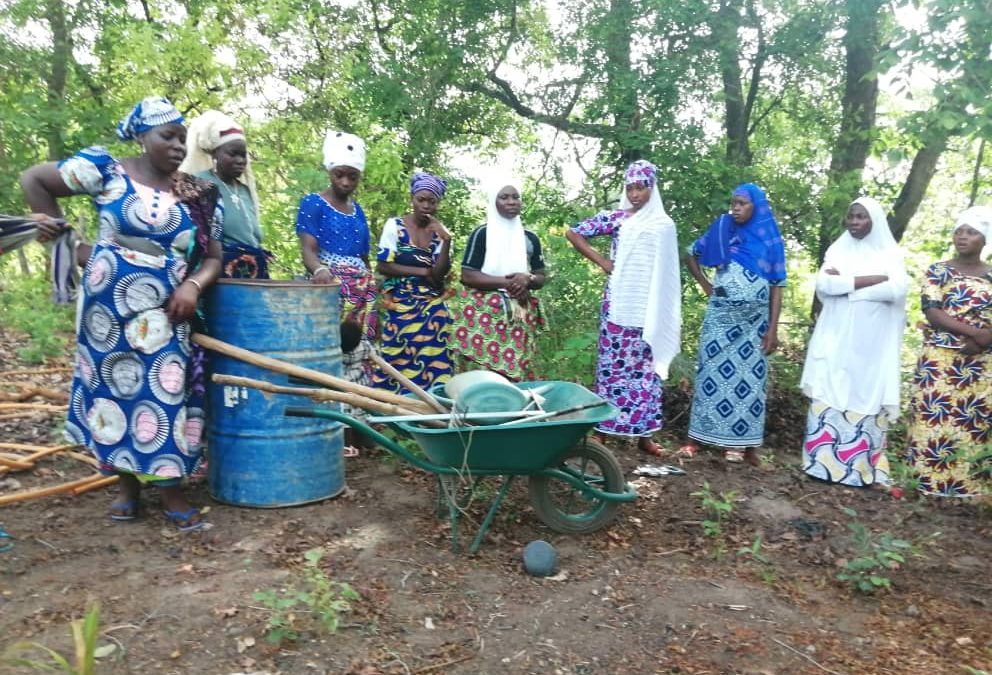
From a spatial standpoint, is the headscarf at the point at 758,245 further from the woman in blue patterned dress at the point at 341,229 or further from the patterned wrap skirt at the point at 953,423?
the woman in blue patterned dress at the point at 341,229

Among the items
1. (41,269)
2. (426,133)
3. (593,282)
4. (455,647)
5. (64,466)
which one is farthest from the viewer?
(41,269)

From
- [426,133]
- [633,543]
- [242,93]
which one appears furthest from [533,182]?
[633,543]

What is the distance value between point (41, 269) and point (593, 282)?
37.5ft

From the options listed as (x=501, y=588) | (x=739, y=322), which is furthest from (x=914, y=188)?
(x=501, y=588)

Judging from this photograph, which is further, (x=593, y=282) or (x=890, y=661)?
(x=593, y=282)

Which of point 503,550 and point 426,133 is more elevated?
point 426,133

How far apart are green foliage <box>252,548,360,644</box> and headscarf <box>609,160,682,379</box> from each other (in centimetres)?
284

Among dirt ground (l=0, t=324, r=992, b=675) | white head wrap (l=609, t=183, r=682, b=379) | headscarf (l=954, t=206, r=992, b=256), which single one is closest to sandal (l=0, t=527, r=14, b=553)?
dirt ground (l=0, t=324, r=992, b=675)

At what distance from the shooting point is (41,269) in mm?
13719

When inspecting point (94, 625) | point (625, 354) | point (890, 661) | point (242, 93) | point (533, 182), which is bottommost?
point (890, 661)

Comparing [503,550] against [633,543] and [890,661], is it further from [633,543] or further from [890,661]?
[890,661]

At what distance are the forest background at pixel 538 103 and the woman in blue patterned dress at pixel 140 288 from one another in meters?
3.08

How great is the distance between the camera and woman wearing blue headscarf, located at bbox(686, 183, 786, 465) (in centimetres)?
513

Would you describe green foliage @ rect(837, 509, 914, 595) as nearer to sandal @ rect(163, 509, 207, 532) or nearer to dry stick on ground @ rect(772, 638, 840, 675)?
dry stick on ground @ rect(772, 638, 840, 675)
